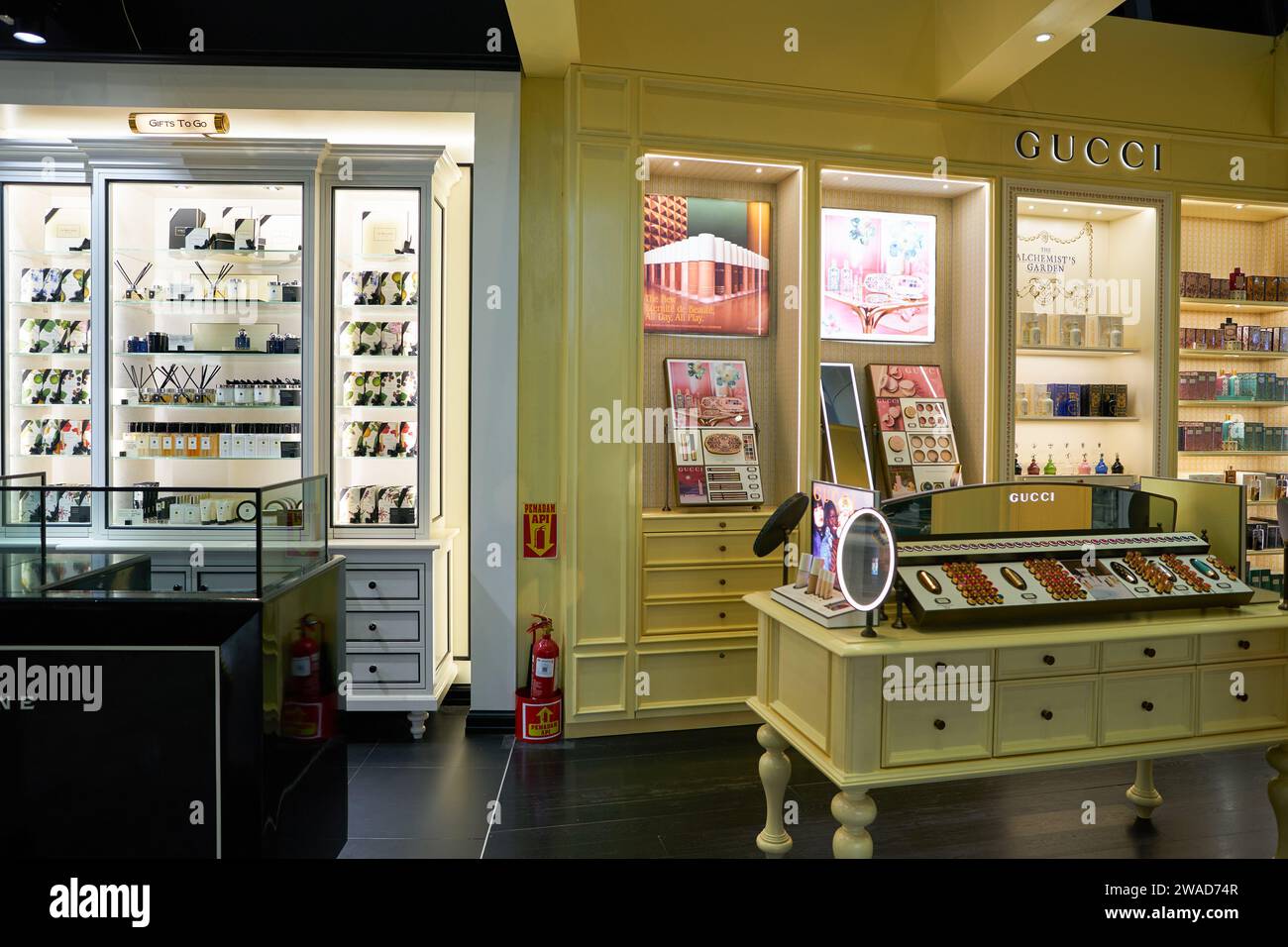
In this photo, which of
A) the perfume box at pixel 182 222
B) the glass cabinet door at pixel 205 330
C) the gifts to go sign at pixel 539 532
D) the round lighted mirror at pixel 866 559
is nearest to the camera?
the round lighted mirror at pixel 866 559

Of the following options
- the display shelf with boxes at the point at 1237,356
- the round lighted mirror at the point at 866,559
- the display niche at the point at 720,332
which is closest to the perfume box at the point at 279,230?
the display niche at the point at 720,332

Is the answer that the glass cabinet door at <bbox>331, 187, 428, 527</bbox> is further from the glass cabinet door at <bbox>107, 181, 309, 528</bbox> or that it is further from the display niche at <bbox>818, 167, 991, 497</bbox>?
the display niche at <bbox>818, 167, 991, 497</bbox>

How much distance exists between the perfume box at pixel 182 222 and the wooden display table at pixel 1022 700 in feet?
12.8

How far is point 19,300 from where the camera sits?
4.45m

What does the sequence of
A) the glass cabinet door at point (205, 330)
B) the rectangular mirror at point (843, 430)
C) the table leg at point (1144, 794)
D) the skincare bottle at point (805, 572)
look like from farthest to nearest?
the rectangular mirror at point (843, 430)
the glass cabinet door at point (205, 330)
the table leg at point (1144, 794)
the skincare bottle at point (805, 572)

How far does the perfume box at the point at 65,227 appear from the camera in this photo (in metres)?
4.57

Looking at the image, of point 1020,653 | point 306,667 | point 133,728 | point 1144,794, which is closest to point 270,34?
point 306,667

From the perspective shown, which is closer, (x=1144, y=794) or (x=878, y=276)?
(x=1144, y=794)

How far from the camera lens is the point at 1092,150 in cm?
480

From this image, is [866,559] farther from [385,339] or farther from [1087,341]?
[1087,341]

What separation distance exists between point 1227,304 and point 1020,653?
4.29 m

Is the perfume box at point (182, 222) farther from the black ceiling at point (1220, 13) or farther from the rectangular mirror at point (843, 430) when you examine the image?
the black ceiling at point (1220, 13)

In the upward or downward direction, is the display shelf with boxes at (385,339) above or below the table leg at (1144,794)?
above
